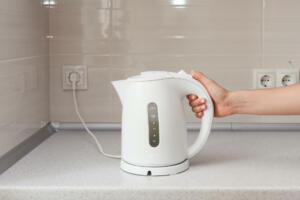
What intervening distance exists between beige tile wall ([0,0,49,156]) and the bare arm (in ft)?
1.54

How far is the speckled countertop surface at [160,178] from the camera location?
0.90m

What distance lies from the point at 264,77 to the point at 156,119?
0.62 m

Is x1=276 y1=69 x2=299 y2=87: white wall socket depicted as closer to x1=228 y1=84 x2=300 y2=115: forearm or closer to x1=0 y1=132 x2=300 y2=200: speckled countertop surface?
x1=0 y1=132 x2=300 y2=200: speckled countertop surface

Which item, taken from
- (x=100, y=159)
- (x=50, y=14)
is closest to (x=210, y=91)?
(x=100, y=159)

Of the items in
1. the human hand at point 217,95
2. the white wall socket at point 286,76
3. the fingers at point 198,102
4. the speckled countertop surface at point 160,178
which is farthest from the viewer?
the white wall socket at point 286,76

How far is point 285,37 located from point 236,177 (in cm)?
68

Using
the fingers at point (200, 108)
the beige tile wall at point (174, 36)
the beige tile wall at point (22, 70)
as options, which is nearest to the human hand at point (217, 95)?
the fingers at point (200, 108)

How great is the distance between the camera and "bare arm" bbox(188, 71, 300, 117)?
1.08m

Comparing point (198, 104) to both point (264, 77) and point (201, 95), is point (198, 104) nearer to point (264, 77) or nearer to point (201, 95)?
point (201, 95)

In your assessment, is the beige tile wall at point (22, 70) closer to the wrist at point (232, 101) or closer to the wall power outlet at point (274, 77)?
the wrist at point (232, 101)

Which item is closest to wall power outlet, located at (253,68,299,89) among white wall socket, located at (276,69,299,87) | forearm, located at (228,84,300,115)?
white wall socket, located at (276,69,299,87)

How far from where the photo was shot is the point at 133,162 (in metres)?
1.01

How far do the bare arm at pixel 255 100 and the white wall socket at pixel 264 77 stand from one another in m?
0.36

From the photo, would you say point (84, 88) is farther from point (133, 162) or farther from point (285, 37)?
point (285, 37)
